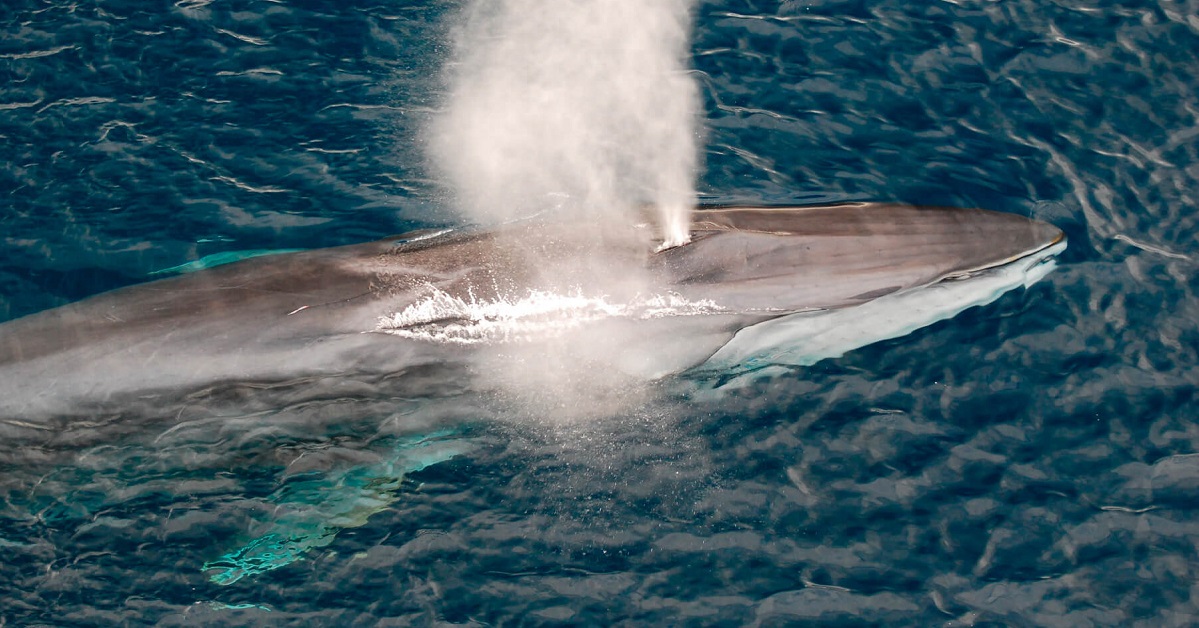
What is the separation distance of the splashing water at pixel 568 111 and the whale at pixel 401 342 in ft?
4.26

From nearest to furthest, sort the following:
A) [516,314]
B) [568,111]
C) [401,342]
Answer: [401,342]
[516,314]
[568,111]

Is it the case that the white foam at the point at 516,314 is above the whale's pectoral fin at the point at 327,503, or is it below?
above

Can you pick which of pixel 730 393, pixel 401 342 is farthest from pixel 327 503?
pixel 730 393

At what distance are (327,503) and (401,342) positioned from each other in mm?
1790

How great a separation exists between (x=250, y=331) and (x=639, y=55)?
645 centimetres

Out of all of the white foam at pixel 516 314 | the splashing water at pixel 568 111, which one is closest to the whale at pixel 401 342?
the white foam at pixel 516 314

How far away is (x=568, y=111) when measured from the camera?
1298 cm

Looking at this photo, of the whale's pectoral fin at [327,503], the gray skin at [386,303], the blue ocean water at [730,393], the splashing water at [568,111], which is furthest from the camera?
the splashing water at [568,111]

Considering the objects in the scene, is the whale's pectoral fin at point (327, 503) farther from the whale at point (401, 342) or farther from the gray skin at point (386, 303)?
the gray skin at point (386, 303)

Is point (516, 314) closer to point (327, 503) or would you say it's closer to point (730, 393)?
point (730, 393)

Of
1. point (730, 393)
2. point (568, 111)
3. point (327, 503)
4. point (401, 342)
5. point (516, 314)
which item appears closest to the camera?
point (401, 342)

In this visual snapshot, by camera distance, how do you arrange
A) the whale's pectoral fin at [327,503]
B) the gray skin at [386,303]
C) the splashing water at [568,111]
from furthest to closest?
the splashing water at [568,111], the whale's pectoral fin at [327,503], the gray skin at [386,303]

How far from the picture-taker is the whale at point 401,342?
366 inches

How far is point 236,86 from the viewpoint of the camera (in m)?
13.0
